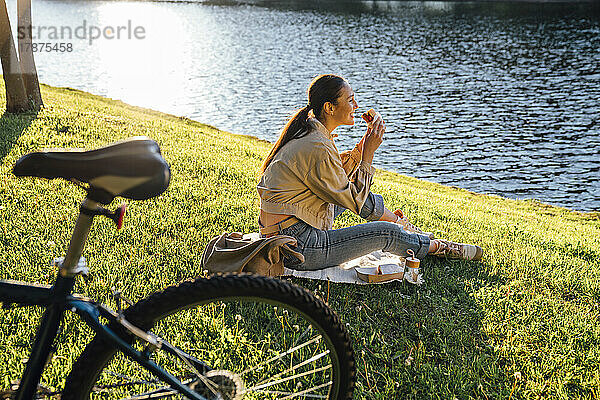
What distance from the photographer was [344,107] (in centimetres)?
491

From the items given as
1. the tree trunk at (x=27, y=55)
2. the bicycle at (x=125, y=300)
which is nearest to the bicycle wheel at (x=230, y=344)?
the bicycle at (x=125, y=300)

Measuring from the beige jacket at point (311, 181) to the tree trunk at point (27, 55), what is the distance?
953 centimetres

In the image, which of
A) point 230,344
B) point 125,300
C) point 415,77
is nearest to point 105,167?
point 125,300

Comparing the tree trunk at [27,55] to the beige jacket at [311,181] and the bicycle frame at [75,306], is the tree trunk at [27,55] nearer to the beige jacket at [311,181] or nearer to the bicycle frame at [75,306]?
the beige jacket at [311,181]

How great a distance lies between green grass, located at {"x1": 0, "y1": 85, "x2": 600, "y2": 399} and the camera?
383 cm

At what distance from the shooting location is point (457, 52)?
45.5 metres

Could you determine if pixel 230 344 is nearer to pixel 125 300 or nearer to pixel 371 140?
pixel 125 300

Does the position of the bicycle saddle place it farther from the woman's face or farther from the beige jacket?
the woman's face

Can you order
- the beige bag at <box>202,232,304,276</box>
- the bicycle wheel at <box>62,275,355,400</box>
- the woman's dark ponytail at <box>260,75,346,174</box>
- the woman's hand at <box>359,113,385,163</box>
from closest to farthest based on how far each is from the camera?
1. the bicycle wheel at <box>62,275,355,400</box>
2. the beige bag at <box>202,232,304,276</box>
3. the woman's dark ponytail at <box>260,75,346,174</box>
4. the woman's hand at <box>359,113,385,163</box>

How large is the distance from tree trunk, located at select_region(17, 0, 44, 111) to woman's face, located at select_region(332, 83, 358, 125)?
31.6 ft

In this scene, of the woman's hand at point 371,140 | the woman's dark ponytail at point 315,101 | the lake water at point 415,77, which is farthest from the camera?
the lake water at point 415,77

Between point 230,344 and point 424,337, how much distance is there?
153 cm

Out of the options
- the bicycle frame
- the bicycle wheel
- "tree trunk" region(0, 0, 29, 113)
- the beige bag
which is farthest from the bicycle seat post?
"tree trunk" region(0, 0, 29, 113)

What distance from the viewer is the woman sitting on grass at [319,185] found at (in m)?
4.66
